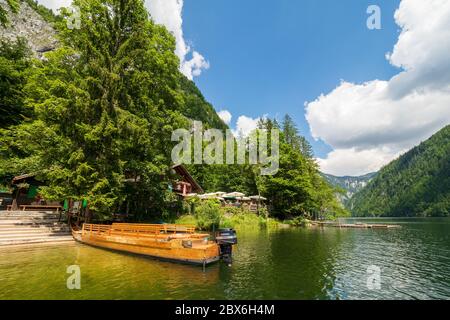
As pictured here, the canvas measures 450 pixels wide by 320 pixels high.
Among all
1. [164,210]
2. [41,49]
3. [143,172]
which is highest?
[41,49]

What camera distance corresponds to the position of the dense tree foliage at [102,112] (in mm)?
20734

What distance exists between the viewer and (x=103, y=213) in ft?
68.6

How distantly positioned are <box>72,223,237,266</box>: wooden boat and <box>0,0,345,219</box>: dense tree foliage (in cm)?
408

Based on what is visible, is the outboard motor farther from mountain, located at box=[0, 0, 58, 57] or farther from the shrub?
mountain, located at box=[0, 0, 58, 57]

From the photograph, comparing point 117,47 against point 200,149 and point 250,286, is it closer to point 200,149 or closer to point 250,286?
point 250,286

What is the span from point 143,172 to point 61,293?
1671 centimetres

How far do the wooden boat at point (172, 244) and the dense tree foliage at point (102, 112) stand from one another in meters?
4.08

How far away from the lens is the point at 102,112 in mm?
21969

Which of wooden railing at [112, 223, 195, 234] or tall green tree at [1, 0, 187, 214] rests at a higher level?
tall green tree at [1, 0, 187, 214]

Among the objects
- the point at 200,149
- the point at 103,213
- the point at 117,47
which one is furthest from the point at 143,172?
the point at 200,149

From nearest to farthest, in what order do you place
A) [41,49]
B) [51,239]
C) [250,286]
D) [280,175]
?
[250,286] → [51,239] → [280,175] → [41,49]

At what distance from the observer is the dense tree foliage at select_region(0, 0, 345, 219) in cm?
2073

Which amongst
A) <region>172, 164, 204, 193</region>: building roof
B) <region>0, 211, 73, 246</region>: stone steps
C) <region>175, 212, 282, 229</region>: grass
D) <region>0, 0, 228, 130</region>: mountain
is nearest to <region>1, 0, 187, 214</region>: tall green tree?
<region>0, 211, 73, 246</region>: stone steps

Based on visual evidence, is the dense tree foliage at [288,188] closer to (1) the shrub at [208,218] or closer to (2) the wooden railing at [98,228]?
(1) the shrub at [208,218]
